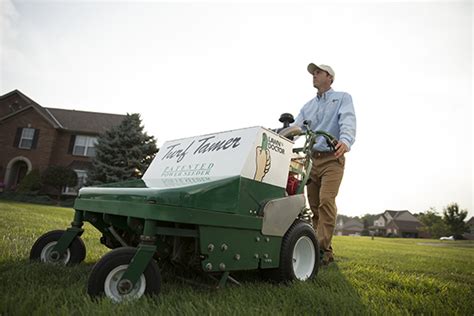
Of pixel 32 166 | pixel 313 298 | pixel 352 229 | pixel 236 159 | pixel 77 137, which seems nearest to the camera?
pixel 313 298

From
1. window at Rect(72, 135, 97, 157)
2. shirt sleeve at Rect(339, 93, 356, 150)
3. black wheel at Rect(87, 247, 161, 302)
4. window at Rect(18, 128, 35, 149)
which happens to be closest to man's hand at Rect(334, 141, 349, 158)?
shirt sleeve at Rect(339, 93, 356, 150)

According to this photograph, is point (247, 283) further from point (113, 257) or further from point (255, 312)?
point (113, 257)

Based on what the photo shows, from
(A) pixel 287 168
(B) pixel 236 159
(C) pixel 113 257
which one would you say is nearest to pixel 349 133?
(A) pixel 287 168

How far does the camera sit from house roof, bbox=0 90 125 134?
2383 cm

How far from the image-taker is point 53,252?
2.80m

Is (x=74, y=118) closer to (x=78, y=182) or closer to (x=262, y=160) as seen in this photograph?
(x=78, y=182)

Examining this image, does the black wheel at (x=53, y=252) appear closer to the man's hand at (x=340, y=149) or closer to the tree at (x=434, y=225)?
the man's hand at (x=340, y=149)

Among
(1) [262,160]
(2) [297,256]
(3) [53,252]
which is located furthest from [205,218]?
(3) [53,252]

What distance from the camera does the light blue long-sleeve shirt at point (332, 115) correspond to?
3.71 m

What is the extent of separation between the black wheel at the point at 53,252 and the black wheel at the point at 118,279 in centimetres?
122

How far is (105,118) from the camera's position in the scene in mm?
27016

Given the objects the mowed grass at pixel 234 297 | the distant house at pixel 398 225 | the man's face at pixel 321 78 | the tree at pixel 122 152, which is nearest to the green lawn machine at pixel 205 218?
the mowed grass at pixel 234 297

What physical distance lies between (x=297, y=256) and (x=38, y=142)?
25453 mm

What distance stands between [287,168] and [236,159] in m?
0.66
